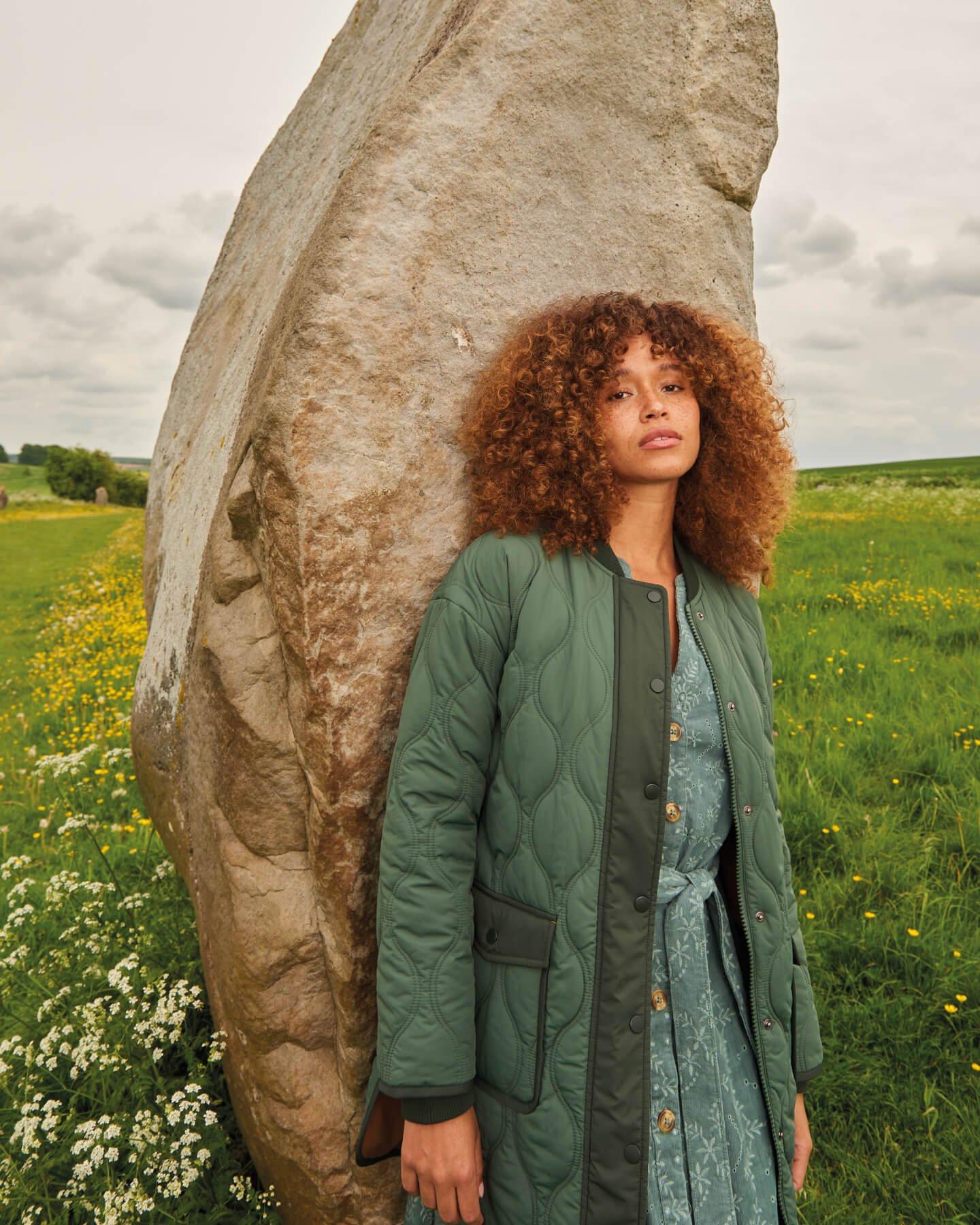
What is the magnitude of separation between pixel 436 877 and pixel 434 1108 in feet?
1.44

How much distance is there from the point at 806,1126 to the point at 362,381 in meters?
2.08

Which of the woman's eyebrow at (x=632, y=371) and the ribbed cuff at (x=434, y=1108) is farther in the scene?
the woman's eyebrow at (x=632, y=371)

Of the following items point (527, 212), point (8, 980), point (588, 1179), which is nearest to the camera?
point (588, 1179)

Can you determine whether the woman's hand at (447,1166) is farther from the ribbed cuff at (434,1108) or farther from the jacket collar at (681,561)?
the jacket collar at (681,561)

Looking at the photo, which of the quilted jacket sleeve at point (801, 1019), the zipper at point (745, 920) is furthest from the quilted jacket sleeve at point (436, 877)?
the quilted jacket sleeve at point (801, 1019)

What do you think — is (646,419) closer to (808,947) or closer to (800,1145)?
(800,1145)

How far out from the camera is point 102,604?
33.7 ft

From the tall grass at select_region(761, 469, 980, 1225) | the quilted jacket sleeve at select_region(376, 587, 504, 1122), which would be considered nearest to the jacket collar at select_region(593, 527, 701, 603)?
the quilted jacket sleeve at select_region(376, 587, 504, 1122)

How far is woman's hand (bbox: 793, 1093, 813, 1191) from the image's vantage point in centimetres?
218

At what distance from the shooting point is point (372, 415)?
6.59ft

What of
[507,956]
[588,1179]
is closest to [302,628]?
[507,956]

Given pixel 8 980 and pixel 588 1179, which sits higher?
pixel 588 1179

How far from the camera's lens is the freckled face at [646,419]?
199cm

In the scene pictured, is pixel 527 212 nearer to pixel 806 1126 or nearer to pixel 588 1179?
pixel 588 1179
